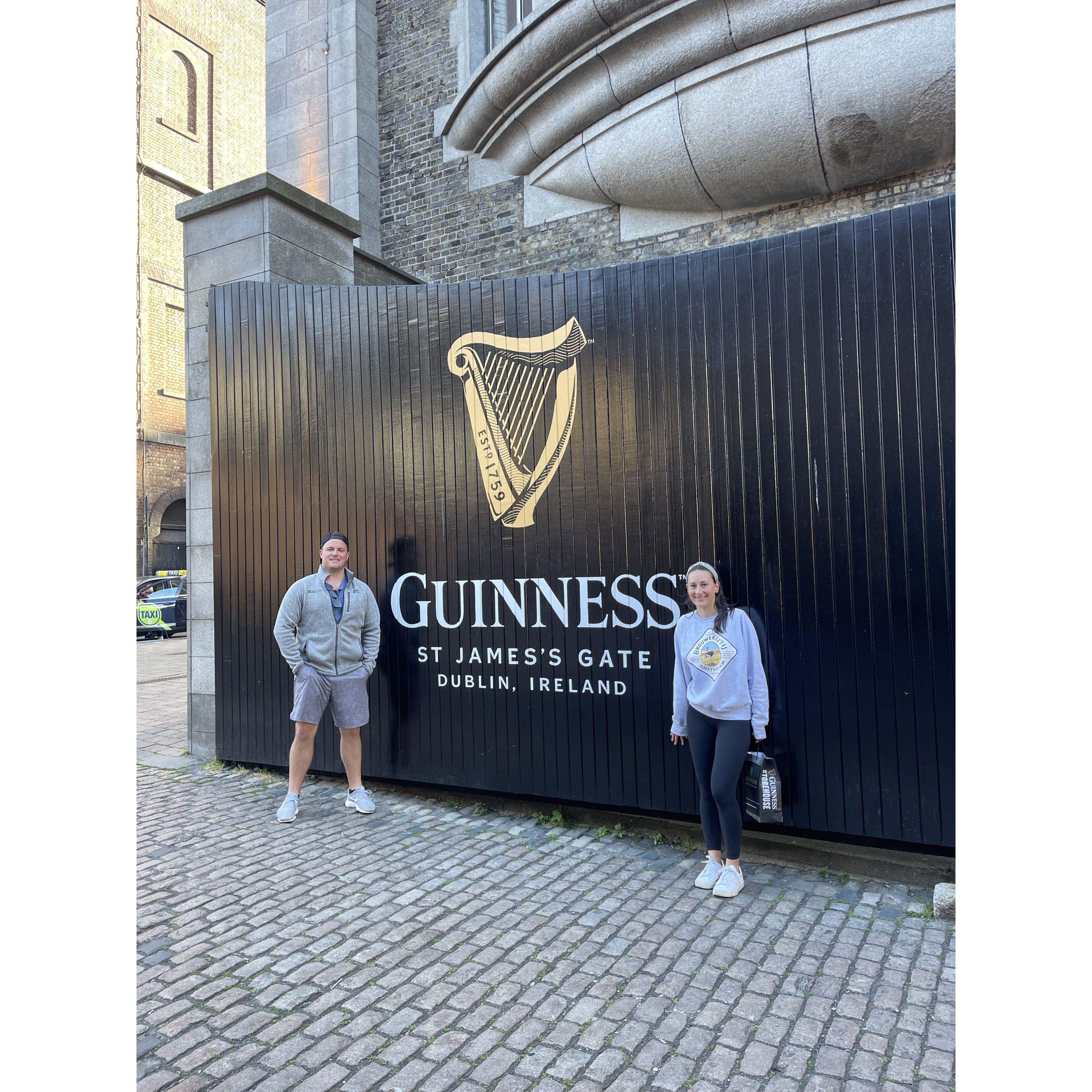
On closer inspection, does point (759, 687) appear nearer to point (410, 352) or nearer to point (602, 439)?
point (602, 439)

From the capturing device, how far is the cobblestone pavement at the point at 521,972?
8.71ft

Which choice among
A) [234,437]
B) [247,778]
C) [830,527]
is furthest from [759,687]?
[234,437]

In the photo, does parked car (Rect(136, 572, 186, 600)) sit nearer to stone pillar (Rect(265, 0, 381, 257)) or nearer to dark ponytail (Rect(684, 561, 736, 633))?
stone pillar (Rect(265, 0, 381, 257))

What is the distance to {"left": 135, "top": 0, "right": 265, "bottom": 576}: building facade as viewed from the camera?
25.7 meters

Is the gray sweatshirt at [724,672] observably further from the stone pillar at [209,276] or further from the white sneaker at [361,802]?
the stone pillar at [209,276]

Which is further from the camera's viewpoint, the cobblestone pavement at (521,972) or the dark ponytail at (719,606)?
the dark ponytail at (719,606)

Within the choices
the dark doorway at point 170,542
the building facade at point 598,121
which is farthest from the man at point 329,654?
the dark doorway at point 170,542

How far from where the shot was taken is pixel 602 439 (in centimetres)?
512

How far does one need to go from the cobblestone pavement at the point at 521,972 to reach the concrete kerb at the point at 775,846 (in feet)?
0.34

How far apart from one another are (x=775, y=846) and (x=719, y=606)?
1.53 m

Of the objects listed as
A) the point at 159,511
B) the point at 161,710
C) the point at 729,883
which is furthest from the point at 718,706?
the point at 159,511

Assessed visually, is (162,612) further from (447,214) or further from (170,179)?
(170,179)

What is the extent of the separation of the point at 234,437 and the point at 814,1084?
6152 millimetres

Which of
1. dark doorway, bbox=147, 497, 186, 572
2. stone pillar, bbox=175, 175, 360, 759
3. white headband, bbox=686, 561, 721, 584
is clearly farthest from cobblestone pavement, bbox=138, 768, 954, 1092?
dark doorway, bbox=147, 497, 186, 572
